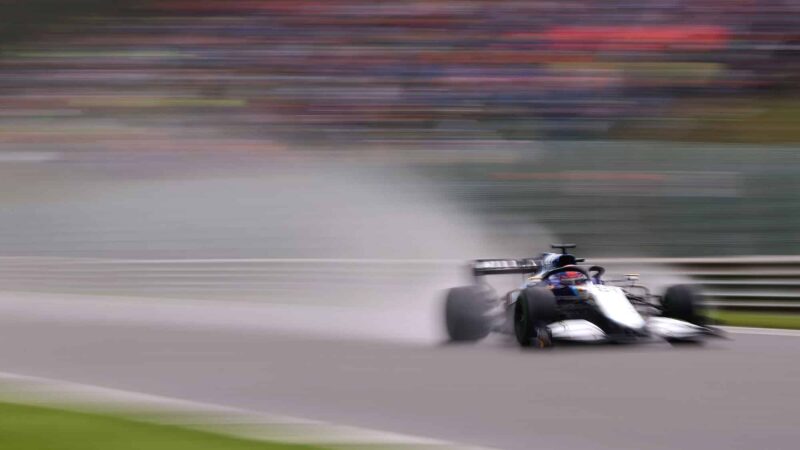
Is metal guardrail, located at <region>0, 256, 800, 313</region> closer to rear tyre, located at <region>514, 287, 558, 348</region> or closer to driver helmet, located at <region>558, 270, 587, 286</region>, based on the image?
driver helmet, located at <region>558, 270, 587, 286</region>

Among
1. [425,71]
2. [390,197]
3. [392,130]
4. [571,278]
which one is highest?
[425,71]

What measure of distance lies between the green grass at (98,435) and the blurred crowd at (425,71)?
30.5 ft

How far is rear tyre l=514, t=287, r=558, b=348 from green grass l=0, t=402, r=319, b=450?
3.63 meters

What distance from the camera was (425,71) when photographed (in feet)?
55.3

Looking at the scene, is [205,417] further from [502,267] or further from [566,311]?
[502,267]

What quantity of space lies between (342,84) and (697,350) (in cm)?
998

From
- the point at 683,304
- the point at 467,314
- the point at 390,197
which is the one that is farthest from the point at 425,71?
the point at 683,304

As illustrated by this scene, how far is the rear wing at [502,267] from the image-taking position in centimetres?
947

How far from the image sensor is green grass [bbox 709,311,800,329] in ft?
33.5

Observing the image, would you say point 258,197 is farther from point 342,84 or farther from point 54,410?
point 54,410

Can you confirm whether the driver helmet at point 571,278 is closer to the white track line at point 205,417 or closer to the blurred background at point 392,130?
the blurred background at point 392,130

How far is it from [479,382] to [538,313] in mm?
1620

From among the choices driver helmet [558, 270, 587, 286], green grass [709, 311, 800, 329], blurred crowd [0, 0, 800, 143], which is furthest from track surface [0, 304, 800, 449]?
blurred crowd [0, 0, 800, 143]

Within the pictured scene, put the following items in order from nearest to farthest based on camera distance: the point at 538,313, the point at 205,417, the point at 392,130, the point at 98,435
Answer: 1. the point at 98,435
2. the point at 205,417
3. the point at 538,313
4. the point at 392,130
